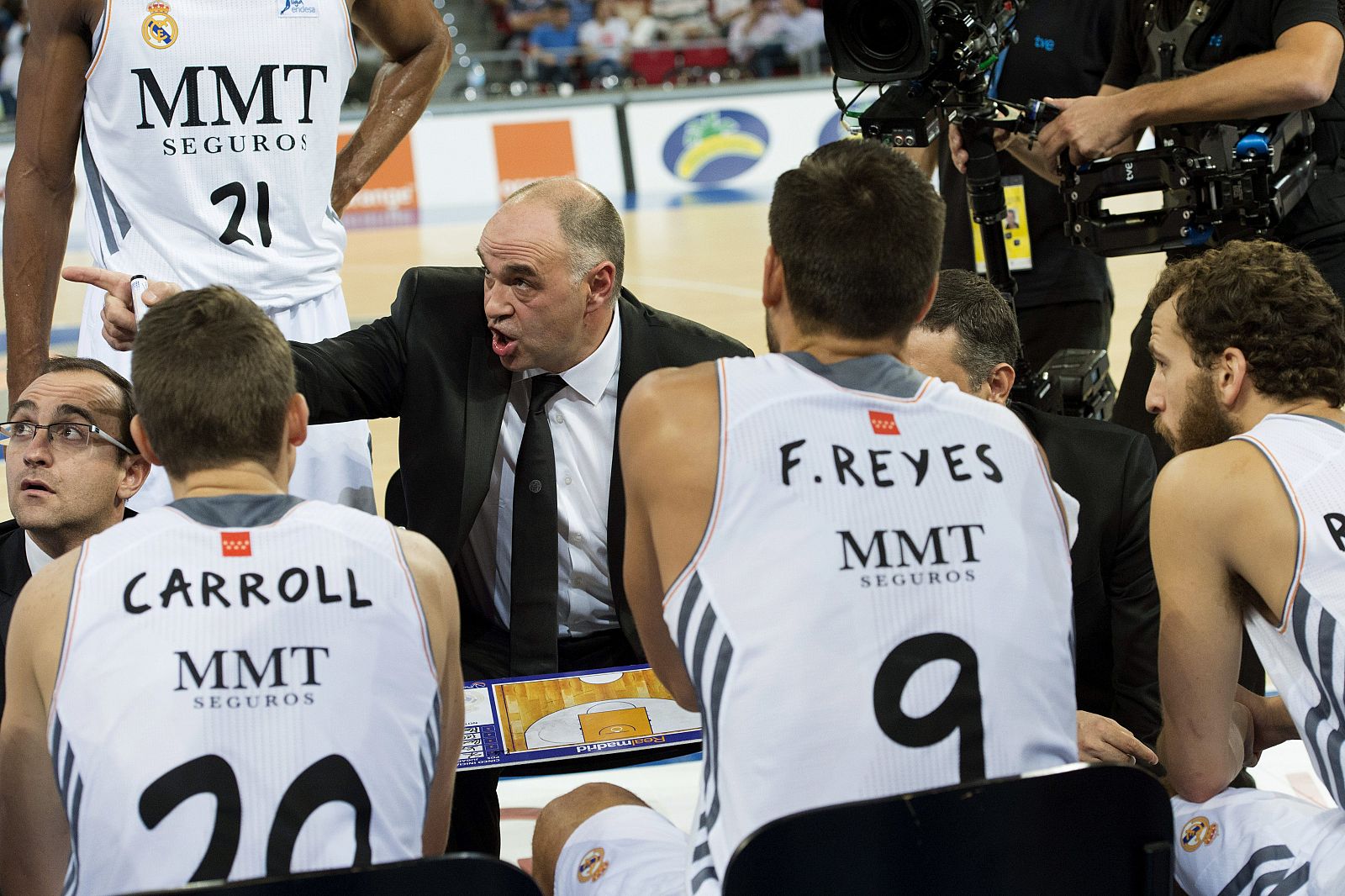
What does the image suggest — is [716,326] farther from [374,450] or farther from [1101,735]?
[1101,735]

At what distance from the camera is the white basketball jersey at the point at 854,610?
1.79m

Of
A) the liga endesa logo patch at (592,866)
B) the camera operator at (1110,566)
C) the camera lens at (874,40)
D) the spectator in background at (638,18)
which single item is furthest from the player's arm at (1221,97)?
the spectator in background at (638,18)

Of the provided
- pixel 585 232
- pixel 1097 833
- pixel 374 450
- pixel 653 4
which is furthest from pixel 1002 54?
pixel 653 4

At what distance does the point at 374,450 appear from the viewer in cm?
693

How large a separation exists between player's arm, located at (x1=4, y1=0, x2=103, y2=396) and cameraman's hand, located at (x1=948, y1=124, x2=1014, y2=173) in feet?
7.31

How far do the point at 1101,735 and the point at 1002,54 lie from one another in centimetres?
320

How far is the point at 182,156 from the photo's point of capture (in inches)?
127

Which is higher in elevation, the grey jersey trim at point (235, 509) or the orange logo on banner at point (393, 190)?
the orange logo on banner at point (393, 190)

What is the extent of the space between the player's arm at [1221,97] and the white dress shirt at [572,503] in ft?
4.81

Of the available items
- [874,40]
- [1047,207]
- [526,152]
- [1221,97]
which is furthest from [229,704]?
[526,152]

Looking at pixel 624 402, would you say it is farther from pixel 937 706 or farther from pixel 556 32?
pixel 556 32

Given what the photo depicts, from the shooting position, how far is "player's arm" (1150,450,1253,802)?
2.27 m

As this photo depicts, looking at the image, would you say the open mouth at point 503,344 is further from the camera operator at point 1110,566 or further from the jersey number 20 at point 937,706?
the jersey number 20 at point 937,706

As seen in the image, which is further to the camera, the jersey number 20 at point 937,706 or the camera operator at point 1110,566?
the camera operator at point 1110,566
